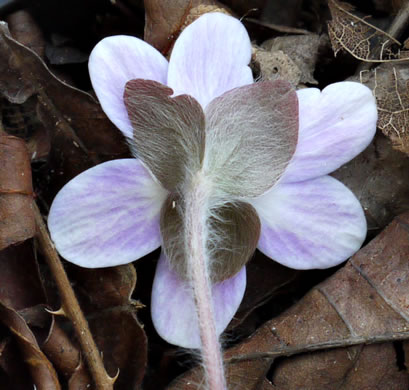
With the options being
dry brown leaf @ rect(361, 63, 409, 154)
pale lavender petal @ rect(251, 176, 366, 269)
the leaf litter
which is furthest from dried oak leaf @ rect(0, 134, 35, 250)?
dry brown leaf @ rect(361, 63, 409, 154)

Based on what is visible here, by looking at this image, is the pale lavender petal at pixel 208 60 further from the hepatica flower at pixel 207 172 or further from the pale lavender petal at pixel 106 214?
the pale lavender petal at pixel 106 214

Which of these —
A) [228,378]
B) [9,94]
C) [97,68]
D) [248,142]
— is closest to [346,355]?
[228,378]

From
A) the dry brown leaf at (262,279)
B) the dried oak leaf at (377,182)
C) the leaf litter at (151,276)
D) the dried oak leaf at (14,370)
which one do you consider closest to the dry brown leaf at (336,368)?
the leaf litter at (151,276)

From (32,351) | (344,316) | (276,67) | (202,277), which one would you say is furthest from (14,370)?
(276,67)

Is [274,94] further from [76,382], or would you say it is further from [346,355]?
[76,382]

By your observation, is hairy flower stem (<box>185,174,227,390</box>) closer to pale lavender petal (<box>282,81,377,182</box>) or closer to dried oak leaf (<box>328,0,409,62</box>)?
pale lavender petal (<box>282,81,377,182</box>)

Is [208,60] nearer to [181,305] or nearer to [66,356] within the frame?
[181,305]
